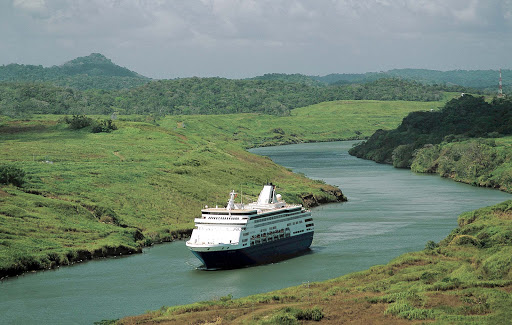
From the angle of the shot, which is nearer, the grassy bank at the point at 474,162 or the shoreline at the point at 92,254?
the shoreline at the point at 92,254

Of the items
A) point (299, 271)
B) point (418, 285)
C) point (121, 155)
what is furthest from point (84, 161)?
point (418, 285)

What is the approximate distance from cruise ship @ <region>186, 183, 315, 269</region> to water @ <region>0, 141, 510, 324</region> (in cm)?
105

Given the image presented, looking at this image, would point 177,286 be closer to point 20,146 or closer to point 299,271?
point 299,271

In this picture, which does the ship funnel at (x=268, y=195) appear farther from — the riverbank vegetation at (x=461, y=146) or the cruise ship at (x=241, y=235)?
the riverbank vegetation at (x=461, y=146)

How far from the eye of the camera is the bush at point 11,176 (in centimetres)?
8775

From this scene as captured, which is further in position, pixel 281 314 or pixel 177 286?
pixel 177 286

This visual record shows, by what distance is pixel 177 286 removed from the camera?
61750mm

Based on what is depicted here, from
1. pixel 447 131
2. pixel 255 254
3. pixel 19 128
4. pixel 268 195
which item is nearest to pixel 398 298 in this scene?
pixel 255 254

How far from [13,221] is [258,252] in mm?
24506

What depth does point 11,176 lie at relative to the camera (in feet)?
289

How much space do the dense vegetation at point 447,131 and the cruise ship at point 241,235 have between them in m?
101

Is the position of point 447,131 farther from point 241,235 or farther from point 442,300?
point 442,300

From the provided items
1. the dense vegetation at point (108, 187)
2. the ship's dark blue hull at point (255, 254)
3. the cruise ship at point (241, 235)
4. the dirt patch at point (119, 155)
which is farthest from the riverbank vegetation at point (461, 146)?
the cruise ship at point (241, 235)

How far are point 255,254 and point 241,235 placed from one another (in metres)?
2.70
